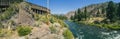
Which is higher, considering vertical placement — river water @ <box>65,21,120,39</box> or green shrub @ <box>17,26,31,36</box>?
green shrub @ <box>17,26,31,36</box>

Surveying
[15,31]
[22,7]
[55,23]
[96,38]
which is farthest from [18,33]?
[96,38]

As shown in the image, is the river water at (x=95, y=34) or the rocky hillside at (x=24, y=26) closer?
the rocky hillside at (x=24, y=26)

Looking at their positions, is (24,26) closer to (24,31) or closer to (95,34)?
(24,31)

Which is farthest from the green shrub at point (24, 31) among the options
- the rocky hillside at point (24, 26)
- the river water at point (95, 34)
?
the river water at point (95, 34)

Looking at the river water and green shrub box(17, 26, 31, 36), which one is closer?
green shrub box(17, 26, 31, 36)

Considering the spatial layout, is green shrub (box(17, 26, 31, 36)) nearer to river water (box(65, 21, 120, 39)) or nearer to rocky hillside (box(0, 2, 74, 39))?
rocky hillside (box(0, 2, 74, 39))

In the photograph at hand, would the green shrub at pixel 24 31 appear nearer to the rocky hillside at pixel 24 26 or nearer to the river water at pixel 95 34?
the rocky hillside at pixel 24 26

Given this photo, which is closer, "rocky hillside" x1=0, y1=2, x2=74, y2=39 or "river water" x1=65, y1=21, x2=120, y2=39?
"rocky hillside" x1=0, y1=2, x2=74, y2=39

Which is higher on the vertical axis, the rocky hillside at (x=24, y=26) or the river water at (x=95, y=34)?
the rocky hillside at (x=24, y=26)

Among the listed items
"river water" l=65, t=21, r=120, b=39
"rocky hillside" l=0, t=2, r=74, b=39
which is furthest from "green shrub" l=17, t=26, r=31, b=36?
"river water" l=65, t=21, r=120, b=39

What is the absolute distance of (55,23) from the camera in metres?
37.7

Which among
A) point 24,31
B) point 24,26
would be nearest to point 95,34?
point 24,26

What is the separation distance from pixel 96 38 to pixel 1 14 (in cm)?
3768

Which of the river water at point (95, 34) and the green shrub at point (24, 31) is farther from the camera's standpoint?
the river water at point (95, 34)
